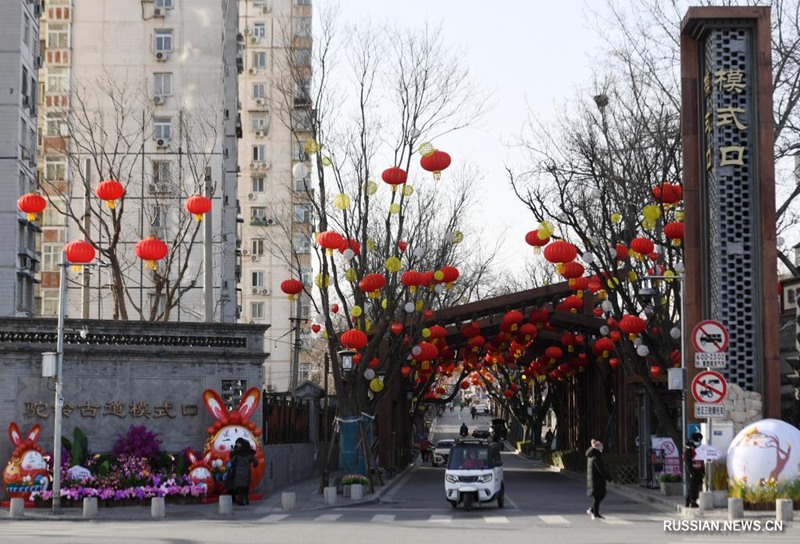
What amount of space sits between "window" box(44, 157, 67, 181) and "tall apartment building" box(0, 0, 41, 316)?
9.16 m

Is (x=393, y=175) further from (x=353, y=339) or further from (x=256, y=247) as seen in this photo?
(x=256, y=247)

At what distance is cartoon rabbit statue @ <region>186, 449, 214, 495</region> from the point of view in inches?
1156

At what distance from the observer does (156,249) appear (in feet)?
85.1

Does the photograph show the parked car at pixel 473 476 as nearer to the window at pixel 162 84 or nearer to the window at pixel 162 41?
the window at pixel 162 84

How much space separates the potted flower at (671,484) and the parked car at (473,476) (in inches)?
216

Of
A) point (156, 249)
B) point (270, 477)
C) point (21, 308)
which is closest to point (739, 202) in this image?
point (156, 249)

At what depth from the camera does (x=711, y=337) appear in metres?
24.4

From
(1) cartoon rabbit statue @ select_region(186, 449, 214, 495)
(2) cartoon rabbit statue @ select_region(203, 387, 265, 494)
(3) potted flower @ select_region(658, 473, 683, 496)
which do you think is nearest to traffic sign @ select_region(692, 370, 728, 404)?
(3) potted flower @ select_region(658, 473, 683, 496)

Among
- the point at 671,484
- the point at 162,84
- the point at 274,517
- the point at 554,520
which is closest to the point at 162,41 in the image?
the point at 162,84

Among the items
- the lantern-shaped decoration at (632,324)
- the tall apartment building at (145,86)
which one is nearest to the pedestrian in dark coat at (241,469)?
the lantern-shaped decoration at (632,324)

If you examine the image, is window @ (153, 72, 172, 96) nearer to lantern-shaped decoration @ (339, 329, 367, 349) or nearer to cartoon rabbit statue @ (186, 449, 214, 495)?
lantern-shaped decoration @ (339, 329, 367, 349)

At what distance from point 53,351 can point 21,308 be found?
18484 millimetres

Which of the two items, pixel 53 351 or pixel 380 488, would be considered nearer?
pixel 53 351

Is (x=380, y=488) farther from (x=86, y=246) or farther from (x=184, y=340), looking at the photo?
(x=86, y=246)
